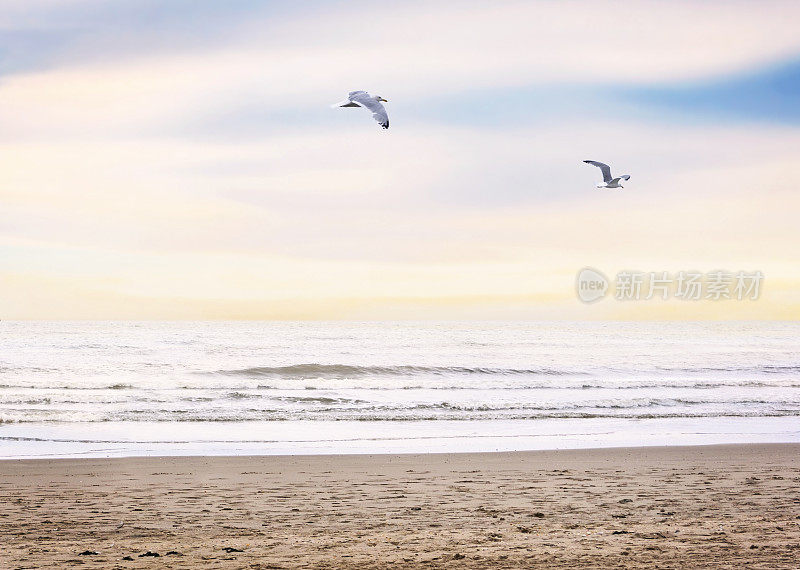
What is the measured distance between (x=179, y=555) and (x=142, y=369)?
92.1 ft

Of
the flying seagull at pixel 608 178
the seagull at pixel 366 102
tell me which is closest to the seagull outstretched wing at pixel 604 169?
the flying seagull at pixel 608 178

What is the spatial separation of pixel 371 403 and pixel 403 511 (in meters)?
13.7

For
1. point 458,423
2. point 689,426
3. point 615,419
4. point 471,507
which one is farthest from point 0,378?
point 471,507

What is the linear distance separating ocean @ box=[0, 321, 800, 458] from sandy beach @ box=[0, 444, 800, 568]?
86.8 inches

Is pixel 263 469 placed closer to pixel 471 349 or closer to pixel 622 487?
pixel 622 487

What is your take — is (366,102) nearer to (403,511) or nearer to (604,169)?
(403,511)

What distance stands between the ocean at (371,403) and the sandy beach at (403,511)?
2205 mm

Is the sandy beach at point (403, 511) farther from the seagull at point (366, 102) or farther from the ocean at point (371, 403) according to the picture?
the seagull at point (366, 102)

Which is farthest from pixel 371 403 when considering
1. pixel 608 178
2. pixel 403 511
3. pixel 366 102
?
pixel 403 511

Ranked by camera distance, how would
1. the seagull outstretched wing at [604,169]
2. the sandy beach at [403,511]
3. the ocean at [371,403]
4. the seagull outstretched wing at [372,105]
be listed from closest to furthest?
the sandy beach at [403,511], the seagull outstretched wing at [372,105], the ocean at [371,403], the seagull outstretched wing at [604,169]

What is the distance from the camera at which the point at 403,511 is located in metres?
8.15

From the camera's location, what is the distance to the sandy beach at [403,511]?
637cm

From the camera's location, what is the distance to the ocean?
1434 centimetres

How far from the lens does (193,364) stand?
36938 mm
